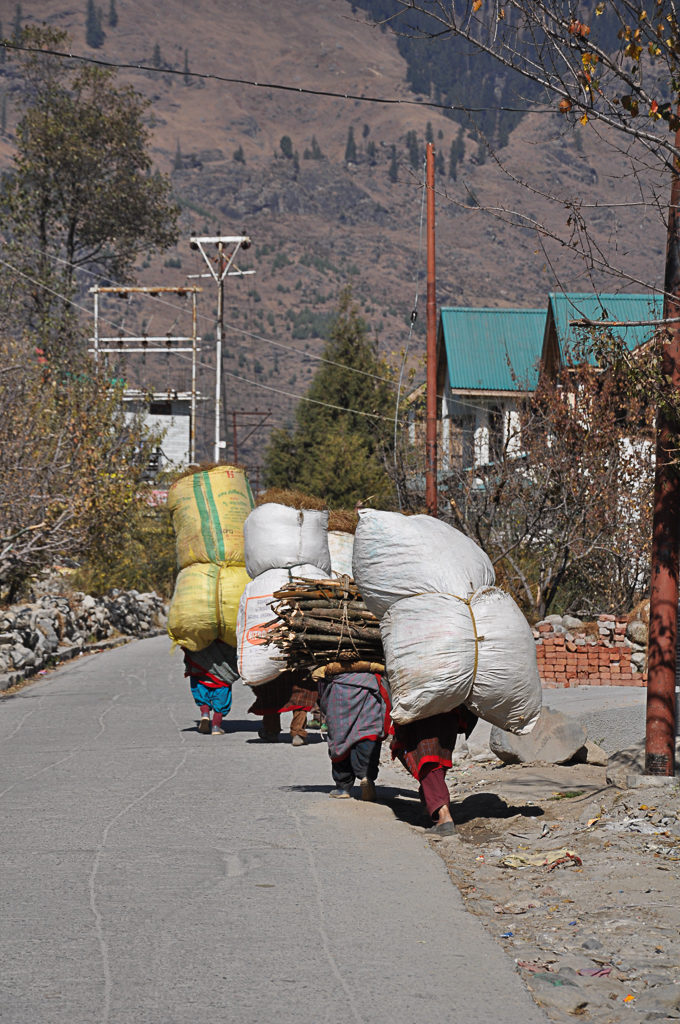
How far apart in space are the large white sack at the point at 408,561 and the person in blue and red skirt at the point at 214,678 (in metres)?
5.40

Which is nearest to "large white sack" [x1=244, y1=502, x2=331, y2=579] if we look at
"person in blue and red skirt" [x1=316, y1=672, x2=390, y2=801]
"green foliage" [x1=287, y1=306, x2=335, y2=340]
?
"person in blue and red skirt" [x1=316, y1=672, x2=390, y2=801]

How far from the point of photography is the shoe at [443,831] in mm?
8156

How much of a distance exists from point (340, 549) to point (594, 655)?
802cm

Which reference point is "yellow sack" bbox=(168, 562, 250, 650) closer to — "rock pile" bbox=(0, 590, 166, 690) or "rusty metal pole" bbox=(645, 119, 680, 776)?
"rusty metal pole" bbox=(645, 119, 680, 776)

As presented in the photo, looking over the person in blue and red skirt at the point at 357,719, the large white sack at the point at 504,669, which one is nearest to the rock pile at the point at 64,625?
the person in blue and red skirt at the point at 357,719

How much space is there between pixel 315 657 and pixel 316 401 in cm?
3899

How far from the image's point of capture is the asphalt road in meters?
4.85

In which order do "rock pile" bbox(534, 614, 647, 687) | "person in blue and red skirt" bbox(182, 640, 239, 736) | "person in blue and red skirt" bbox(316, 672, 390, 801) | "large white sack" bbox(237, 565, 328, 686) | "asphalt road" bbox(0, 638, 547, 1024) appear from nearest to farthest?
"asphalt road" bbox(0, 638, 547, 1024)
"person in blue and red skirt" bbox(316, 672, 390, 801)
"large white sack" bbox(237, 565, 328, 686)
"person in blue and red skirt" bbox(182, 640, 239, 736)
"rock pile" bbox(534, 614, 647, 687)

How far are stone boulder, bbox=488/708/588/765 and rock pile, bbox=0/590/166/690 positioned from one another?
9610 millimetres

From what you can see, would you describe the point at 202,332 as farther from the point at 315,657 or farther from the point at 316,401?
the point at 315,657

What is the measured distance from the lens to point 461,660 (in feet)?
25.9

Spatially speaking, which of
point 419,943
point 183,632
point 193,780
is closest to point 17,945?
point 419,943

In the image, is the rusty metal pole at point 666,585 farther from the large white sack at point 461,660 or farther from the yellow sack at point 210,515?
the yellow sack at point 210,515

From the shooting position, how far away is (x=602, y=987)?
203 inches
